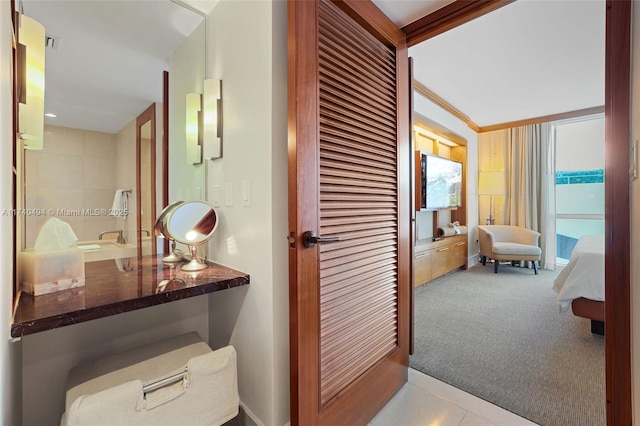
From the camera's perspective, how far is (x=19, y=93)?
1030mm

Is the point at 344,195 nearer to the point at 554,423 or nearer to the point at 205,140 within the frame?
the point at 205,140

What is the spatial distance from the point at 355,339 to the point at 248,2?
5.55 feet

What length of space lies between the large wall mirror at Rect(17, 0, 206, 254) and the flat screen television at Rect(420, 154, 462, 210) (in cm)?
302

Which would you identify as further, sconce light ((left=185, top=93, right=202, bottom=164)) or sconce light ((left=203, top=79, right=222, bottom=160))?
sconce light ((left=185, top=93, right=202, bottom=164))

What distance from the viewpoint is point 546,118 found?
4.70m

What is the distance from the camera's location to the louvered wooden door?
1104mm

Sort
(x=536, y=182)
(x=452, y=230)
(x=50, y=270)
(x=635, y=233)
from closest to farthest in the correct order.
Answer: (x=635, y=233), (x=50, y=270), (x=452, y=230), (x=536, y=182)

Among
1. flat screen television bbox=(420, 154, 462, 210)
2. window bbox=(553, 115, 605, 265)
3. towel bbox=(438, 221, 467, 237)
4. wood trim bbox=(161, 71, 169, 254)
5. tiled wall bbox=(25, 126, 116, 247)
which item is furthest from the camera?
window bbox=(553, 115, 605, 265)

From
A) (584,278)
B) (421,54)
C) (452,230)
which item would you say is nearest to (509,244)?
(452,230)

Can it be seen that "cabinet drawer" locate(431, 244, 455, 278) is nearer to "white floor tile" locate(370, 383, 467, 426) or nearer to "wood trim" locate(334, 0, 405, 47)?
"white floor tile" locate(370, 383, 467, 426)

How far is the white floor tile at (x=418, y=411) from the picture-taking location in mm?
1465

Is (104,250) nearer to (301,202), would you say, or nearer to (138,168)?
(138,168)

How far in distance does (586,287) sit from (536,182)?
3.33 m

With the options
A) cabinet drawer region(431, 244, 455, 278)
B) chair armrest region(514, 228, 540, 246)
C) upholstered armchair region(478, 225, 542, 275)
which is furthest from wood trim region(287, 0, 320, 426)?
chair armrest region(514, 228, 540, 246)
